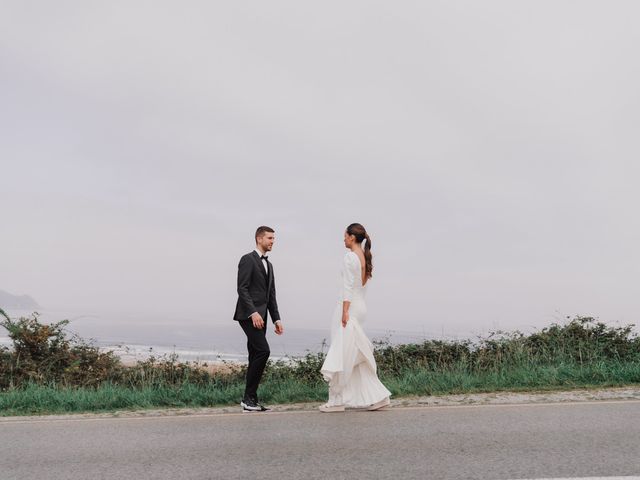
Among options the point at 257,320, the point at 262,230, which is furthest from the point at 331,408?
the point at 262,230

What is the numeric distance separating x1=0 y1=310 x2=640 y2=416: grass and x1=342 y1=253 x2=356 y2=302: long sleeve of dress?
1797 mm

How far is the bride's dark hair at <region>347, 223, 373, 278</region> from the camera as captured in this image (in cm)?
785

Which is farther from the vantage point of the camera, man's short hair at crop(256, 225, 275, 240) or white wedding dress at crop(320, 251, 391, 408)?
man's short hair at crop(256, 225, 275, 240)

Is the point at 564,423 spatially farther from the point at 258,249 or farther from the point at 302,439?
the point at 258,249

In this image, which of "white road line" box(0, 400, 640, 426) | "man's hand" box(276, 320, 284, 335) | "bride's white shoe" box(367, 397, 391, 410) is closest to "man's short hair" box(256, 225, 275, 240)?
"man's hand" box(276, 320, 284, 335)

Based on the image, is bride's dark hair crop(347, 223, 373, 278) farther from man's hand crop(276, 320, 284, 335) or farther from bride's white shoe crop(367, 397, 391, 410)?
bride's white shoe crop(367, 397, 391, 410)

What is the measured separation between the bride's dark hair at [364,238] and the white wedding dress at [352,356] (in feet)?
0.52

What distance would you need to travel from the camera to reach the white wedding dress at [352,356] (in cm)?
778

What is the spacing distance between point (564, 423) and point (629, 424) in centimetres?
66

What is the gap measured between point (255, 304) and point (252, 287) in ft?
0.73

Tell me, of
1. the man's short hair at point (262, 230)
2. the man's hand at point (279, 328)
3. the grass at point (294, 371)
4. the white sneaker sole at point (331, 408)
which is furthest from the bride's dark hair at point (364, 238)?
the grass at point (294, 371)

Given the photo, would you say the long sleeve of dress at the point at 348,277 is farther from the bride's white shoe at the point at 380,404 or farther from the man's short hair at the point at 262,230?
the bride's white shoe at the point at 380,404

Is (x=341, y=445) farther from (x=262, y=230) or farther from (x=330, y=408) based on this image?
(x=262, y=230)

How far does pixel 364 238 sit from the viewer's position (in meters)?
7.90
